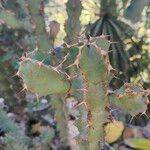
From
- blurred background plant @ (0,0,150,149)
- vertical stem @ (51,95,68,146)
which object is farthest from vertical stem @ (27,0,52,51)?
blurred background plant @ (0,0,150,149)

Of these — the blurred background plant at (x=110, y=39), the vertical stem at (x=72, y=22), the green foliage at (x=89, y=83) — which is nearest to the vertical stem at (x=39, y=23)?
the vertical stem at (x=72, y=22)

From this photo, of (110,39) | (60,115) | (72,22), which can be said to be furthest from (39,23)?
(110,39)

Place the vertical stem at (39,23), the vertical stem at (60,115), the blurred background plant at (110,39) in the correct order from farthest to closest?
the blurred background plant at (110,39)
the vertical stem at (60,115)
the vertical stem at (39,23)

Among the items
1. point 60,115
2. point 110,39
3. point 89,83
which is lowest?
point 60,115

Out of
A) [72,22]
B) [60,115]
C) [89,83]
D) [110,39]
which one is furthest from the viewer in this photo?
[110,39]

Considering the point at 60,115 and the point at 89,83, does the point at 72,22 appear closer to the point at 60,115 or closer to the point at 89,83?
the point at 60,115

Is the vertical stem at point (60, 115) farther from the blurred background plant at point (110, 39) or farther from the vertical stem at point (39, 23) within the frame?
the blurred background plant at point (110, 39)

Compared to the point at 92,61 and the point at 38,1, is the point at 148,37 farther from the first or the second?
the point at 92,61

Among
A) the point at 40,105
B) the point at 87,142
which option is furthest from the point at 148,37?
the point at 87,142

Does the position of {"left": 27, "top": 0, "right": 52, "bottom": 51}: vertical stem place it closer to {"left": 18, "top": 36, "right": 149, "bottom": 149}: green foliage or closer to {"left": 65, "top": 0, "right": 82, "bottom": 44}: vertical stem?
{"left": 65, "top": 0, "right": 82, "bottom": 44}: vertical stem

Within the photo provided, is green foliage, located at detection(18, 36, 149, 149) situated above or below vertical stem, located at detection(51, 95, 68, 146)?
above

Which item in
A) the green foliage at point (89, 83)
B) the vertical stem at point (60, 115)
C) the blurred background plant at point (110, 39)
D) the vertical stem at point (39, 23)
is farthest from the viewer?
the blurred background plant at point (110, 39)
